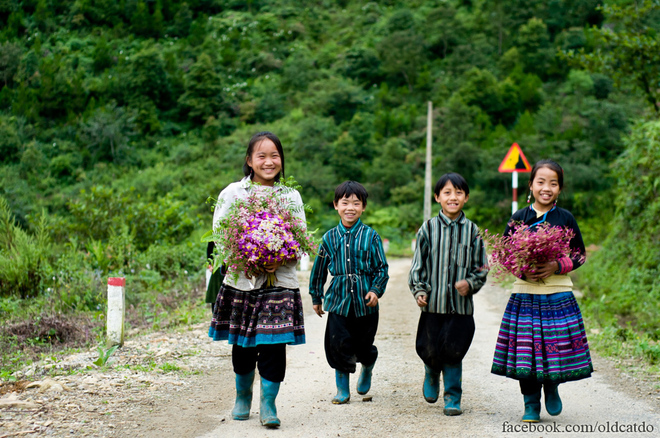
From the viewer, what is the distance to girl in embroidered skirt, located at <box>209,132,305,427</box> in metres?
4.45

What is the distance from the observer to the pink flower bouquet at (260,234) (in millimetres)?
4266

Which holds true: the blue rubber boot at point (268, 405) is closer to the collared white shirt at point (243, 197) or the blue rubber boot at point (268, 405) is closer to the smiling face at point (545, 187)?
the collared white shirt at point (243, 197)

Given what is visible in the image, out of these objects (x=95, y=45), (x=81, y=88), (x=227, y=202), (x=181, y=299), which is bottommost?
(x=181, y=299)

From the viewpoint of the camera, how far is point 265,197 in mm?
4539

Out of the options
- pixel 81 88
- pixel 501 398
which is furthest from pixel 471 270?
pixel 81 88

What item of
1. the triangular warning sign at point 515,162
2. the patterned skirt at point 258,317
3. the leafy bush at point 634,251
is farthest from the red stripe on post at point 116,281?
the triangular warning sign at point 515,162

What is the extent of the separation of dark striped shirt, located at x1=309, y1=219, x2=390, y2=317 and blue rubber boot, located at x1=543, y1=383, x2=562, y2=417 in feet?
4.80

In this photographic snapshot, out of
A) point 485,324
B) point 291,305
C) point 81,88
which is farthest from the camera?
point 81,88

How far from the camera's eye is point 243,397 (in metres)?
4.66

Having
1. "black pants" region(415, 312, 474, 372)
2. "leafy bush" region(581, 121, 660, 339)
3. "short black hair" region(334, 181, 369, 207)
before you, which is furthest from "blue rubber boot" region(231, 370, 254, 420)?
"leafy bush" region(581, 121, 660, 339)

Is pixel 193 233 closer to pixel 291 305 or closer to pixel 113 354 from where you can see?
pixel 113 354

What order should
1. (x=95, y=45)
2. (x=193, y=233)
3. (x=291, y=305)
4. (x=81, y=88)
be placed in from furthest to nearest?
(x=95, y=45) → (x=81, y=88) → (x=193, y=233) → (x=291, y=305)

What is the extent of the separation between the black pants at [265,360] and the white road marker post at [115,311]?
2563 millimetres

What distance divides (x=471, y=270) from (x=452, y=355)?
0.69 meters
